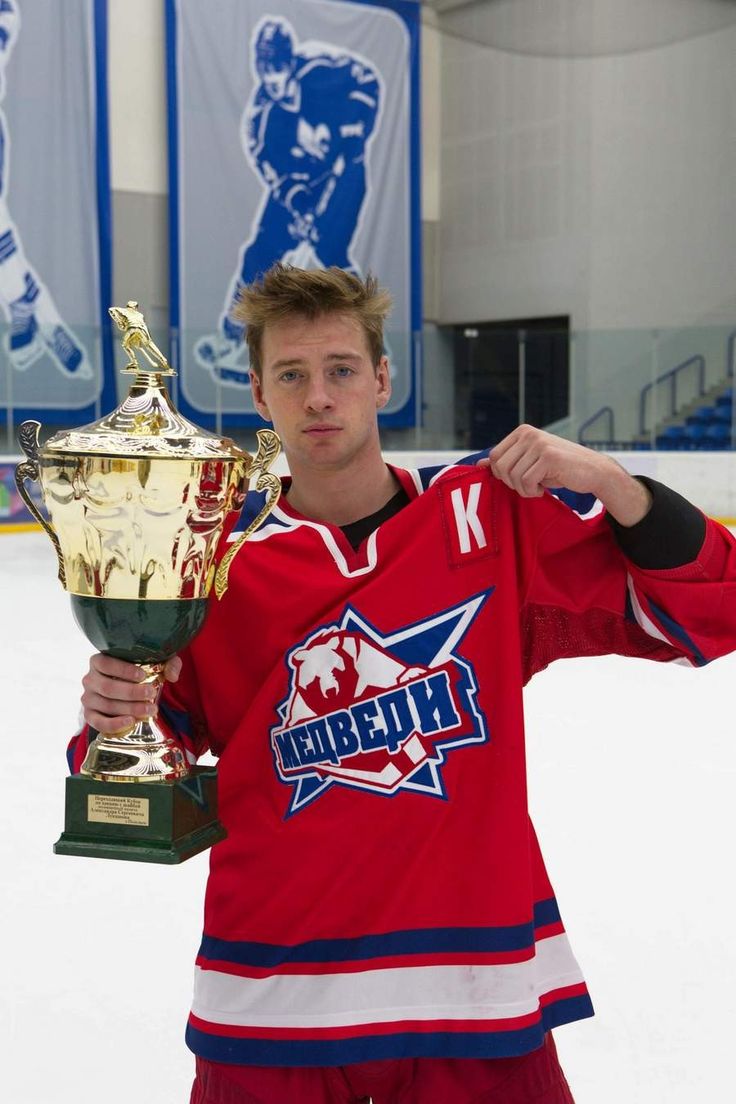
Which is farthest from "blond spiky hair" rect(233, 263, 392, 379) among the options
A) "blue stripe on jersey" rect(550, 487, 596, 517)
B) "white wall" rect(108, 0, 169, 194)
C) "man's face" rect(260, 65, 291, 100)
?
"man's face" rect(260, 65, 291, 100)

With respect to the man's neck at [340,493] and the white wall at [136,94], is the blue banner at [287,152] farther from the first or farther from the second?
the man's neck at [340,493]

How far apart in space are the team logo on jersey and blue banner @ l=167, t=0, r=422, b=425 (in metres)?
10.6

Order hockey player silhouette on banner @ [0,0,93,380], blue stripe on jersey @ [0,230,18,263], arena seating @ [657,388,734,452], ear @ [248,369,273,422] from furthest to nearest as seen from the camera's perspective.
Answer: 1. blue stripe on jersey @ [0,230,18,263]
2. hockey player silhouette on banner @ [0,0,93,380]
3. arena seating @ [657,388,734,452]
4. ear @ [248,369,273,422]

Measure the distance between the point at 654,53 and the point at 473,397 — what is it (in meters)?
4.53

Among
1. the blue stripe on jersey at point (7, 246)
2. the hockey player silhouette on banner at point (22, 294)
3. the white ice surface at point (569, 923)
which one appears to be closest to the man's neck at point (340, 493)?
the white ice surface at point (569, 923)

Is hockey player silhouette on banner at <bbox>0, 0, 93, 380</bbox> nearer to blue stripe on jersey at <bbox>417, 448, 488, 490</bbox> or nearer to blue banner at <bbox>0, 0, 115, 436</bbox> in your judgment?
blue banner at <bbox>0, 0, 115, 436</bbox>

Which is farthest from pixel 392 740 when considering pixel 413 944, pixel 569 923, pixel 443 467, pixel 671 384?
pixel 671 384

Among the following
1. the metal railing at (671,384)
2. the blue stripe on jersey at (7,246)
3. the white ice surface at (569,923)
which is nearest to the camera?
the white ice surface at (569,923)

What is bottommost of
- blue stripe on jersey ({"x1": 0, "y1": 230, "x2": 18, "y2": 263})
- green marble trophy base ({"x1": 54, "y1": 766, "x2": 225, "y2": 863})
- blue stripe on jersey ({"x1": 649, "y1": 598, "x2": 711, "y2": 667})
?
green marble trophy base ({"x1": 54, "y1": 766, "x2": 225, "y2": 863})

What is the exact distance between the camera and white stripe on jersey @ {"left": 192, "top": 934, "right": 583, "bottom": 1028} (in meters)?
1.22

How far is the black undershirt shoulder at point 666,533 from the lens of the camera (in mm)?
1221

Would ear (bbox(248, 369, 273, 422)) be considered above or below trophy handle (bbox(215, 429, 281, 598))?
above

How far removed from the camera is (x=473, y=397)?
11617 millimetres

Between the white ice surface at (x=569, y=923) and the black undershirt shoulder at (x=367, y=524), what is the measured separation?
95cm
